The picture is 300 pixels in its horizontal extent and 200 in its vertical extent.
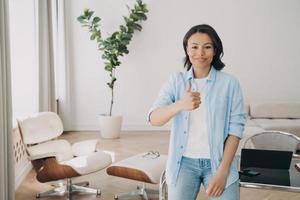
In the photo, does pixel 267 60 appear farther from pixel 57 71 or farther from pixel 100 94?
pixel 57 71

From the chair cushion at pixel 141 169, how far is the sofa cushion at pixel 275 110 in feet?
9.90

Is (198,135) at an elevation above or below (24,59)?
below

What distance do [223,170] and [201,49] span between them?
51 cm

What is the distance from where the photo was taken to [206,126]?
55.9 inches

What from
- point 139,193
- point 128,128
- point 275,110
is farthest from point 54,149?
point 275,110

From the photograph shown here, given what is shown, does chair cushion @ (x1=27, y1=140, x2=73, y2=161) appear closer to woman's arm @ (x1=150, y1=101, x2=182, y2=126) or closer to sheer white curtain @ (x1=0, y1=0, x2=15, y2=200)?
sheer white curtain @ (x1=0, y1=0, x2=15, y2=200)

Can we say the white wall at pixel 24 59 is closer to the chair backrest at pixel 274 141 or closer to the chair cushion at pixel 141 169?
the chair cushion at pixel 141 169

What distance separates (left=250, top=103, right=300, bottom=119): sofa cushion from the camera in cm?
560

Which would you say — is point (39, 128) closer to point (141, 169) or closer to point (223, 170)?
point (141, 169)

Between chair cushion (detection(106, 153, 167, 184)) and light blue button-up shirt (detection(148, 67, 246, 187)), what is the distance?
1452 millimetres

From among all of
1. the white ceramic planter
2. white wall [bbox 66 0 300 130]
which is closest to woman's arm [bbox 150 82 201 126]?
the white ceramic planter

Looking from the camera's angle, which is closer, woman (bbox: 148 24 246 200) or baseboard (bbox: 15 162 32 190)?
woman (bbox: 148 24 246 200)

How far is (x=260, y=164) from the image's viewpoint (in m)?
1.79

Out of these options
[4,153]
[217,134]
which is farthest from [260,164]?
[4,153]
